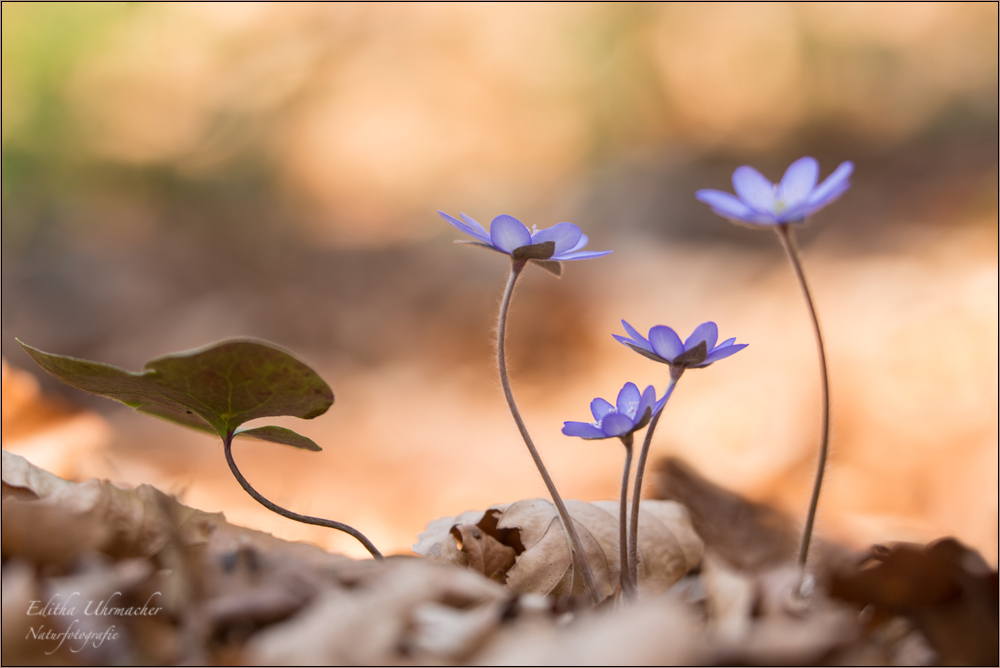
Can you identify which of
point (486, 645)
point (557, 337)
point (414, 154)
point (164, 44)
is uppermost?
point (164, 44)

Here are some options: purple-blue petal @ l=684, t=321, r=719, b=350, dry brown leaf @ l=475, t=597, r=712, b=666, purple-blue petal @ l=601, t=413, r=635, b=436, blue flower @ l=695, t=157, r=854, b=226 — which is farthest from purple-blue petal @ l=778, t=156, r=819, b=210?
dry brown leaf @ l=475, t=597, r=712, b=666

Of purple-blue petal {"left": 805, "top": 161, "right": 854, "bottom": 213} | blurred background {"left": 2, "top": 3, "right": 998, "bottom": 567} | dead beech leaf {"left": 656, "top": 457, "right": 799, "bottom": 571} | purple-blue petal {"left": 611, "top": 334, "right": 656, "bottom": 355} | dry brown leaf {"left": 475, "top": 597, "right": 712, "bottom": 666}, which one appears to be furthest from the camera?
blurred background {"left": 2, "top": 3, "right": 998, "bottom": 567}

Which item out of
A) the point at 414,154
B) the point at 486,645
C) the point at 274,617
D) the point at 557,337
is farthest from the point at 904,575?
the point at 414,154

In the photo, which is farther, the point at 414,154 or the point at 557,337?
the point at 414,154

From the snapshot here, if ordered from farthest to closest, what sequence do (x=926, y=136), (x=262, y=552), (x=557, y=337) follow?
(x=926, y=136) → (x=557, y=337) → (x=262, y=552)

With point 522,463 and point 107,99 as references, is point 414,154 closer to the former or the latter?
point 107,99

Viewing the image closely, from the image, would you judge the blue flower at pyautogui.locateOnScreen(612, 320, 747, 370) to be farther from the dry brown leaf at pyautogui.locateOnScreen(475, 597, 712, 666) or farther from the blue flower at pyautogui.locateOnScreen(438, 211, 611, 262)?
the dry brown leaf at pyautogui.locateOnScreen(475, 597, 712, 666)

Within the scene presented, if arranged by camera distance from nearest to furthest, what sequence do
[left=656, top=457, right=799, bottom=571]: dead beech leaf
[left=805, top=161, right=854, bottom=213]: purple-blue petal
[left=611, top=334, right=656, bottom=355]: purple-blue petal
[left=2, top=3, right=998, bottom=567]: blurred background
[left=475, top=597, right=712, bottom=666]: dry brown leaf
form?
[left=475, top=597, right=712, bottom=666]: dry brown leaf, [left=805, top=161, right=854, bottom=213]: purple-blue petal, [left=611, top=334, right=656, bottom=355]: purple-blue petal, [left=656, top=457, right=799, bottom=571]: dead beech leaf, [left=2, top=3, right=998, bottom=567]: blurred background
